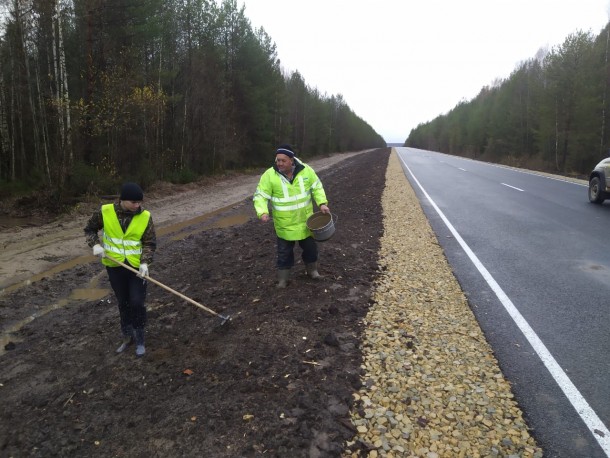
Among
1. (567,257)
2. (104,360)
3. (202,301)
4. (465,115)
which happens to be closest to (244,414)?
(104,360)

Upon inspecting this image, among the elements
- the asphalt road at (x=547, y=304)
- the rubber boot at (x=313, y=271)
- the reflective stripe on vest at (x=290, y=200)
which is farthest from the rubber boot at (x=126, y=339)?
the asphalt road at (x=547, y=304)

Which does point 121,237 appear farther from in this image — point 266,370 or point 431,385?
point 431,385

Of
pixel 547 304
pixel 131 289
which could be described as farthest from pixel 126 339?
pixel 547 304

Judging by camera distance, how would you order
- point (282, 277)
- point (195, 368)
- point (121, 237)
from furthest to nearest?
point (282, 277), point (121, 237), point (195, 368)

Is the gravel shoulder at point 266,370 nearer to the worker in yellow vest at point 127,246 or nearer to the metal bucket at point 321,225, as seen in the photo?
the worker in yellow vest at point 127,246

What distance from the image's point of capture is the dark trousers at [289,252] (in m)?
5.38

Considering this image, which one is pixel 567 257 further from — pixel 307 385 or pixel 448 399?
pixel 307 385

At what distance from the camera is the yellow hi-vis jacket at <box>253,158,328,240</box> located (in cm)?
507

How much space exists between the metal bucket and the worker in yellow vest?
203cm

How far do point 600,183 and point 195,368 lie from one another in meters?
13.0

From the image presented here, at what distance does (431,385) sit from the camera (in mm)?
3318

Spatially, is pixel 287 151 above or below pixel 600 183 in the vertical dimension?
above

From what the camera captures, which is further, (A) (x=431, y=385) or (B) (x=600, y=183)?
(B) (x=600, y=183)

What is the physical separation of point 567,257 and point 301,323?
5.14 m
